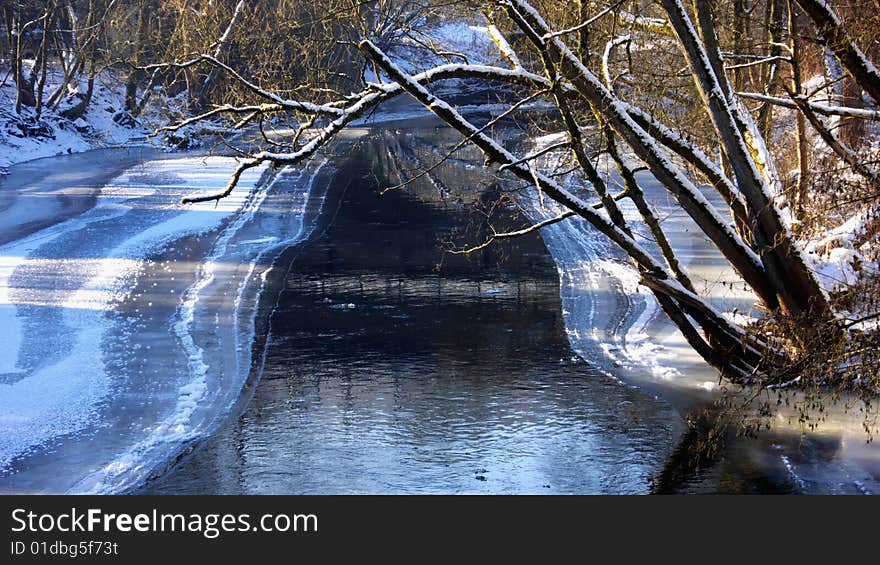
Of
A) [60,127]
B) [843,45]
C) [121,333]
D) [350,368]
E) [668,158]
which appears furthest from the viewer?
[60,127]

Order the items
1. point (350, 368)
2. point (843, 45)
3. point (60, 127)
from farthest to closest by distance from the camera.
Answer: point (60, 127) → point (350, 368) → point (843, 45)

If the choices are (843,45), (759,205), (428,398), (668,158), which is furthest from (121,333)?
(843,45)

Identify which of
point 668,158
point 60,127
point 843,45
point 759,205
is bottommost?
point 759,205

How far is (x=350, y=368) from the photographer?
10812 mm

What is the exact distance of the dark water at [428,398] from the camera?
8055 millimetres

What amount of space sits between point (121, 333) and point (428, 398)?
4284mm

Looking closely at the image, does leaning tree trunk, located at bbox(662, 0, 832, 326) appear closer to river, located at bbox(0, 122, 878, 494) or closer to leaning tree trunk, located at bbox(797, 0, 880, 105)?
leaning tree trunk, located at bbox(797, 0, 880, 105)

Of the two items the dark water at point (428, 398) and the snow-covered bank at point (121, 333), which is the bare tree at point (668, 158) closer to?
the dark water at point (428, 398)

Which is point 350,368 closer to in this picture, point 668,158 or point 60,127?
point 668,158

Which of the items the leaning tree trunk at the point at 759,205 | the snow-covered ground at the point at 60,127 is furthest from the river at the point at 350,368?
the snow-covered ground at the point at 60,127

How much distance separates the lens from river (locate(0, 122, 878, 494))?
818cm

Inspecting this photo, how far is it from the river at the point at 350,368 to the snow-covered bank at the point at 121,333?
0.12ft
